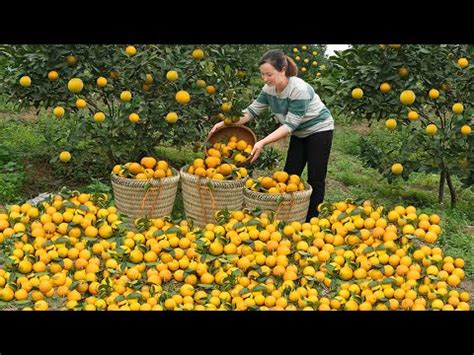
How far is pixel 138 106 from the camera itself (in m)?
5.87

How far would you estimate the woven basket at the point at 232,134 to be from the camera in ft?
19.6

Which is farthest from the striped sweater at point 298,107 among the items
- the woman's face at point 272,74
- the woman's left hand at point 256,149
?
the woman's left hand at point 256,149

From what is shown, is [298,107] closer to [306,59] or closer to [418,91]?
[418,91]

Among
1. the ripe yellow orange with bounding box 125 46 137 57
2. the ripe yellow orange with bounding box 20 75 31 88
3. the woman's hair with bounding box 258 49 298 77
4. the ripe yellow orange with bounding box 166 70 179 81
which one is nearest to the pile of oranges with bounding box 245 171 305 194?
the woman's hair with bounding box 258 49 298 77

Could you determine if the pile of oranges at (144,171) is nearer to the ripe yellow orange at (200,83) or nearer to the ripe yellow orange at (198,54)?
the ripe yellow orange at (200,83)

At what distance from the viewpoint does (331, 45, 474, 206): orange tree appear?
595 cm

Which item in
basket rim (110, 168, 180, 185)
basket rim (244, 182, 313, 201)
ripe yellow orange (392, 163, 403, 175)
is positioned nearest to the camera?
basket rim (244, 182, 313, 201)

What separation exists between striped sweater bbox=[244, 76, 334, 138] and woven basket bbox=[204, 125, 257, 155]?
220 millimetres

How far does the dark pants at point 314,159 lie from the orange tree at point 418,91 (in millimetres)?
567

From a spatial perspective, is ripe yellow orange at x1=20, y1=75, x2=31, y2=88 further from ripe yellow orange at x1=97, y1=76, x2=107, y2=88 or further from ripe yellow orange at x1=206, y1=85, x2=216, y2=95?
ripe yellow orange at x1=206, y1=85, x2=216, y2=95

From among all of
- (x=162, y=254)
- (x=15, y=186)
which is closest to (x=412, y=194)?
(x=162, y=254)

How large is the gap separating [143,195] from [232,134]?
3.37 feet

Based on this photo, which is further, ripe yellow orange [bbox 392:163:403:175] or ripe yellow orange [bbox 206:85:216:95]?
ripe yellow orange [bbox 392:163:403:175]

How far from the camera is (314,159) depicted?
5.71 meters
